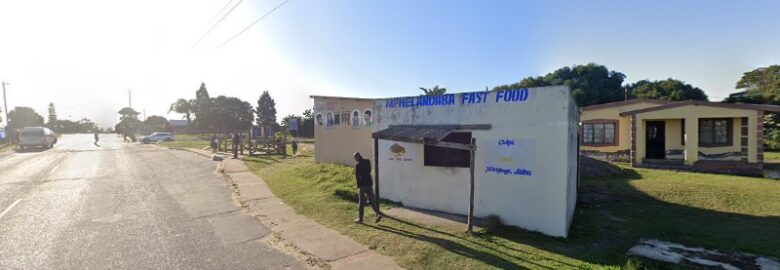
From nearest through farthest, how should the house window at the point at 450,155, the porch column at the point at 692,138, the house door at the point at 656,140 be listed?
1. the house window at the point at 450,155
2. the porch column at the point at 692,138
3. the house door at the point at 656,140

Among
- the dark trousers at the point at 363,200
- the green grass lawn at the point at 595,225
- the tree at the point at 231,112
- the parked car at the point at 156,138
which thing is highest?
the tree at the point at 231,112

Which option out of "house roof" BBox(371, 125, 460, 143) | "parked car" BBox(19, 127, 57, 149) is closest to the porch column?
"house roof" BBox(371, 125, 460, 143)

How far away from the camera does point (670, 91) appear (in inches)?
1656

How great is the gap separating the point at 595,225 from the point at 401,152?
4555mm

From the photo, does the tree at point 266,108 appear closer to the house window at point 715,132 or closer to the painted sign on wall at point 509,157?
the house window at point 715,132

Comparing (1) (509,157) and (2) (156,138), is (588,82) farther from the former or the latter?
(2) (156,138)

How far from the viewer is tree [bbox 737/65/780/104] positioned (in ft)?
111

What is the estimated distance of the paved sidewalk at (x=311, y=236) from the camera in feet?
19.6

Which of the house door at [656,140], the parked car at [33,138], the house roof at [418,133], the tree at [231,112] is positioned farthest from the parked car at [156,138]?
the house door at [656,140]

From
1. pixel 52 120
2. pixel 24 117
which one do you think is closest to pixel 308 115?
pixel 24 117

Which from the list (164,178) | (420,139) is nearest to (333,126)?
(164,178)

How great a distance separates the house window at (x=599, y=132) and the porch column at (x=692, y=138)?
3608 mm

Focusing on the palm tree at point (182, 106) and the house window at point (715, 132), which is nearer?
the house window at point (715, 132)

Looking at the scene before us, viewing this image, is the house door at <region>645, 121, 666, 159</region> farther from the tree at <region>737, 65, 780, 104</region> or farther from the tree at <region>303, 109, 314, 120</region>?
the tree at <region>303, 109, 314, 120</region>
